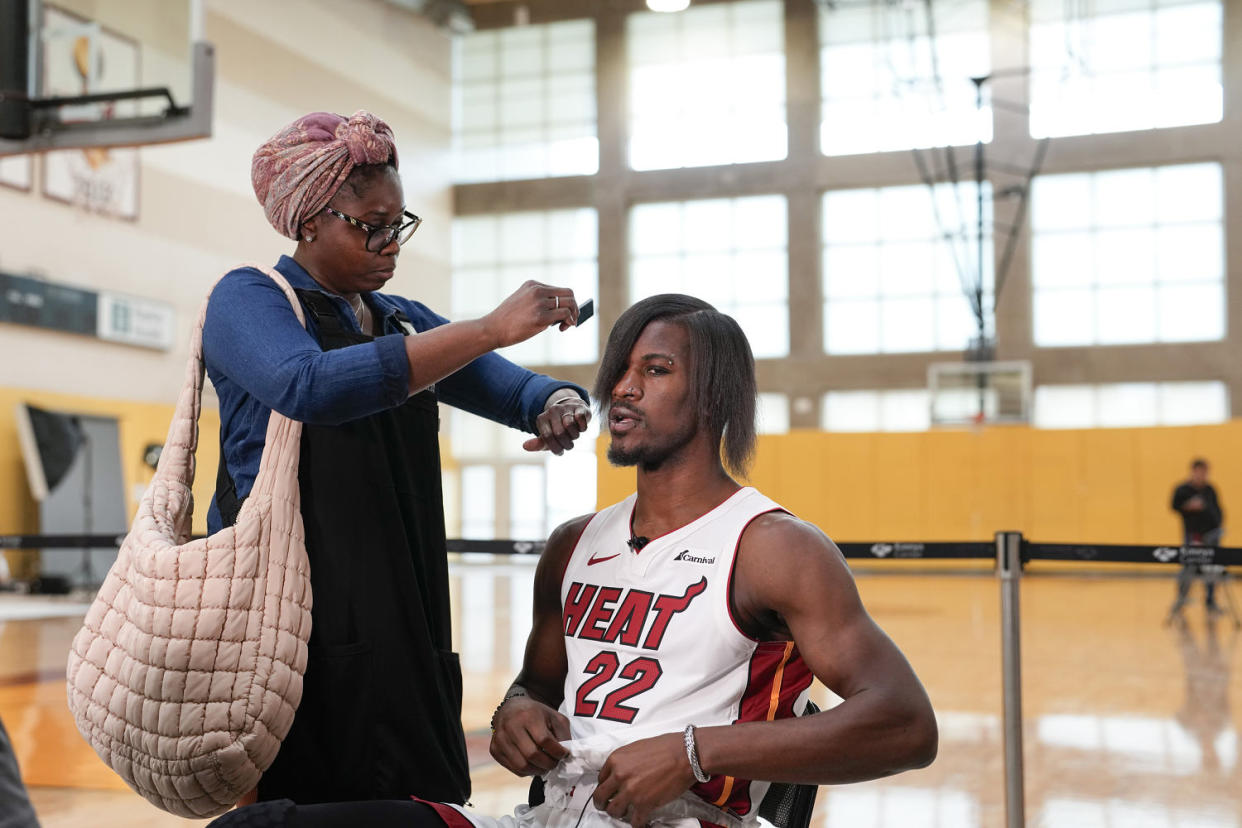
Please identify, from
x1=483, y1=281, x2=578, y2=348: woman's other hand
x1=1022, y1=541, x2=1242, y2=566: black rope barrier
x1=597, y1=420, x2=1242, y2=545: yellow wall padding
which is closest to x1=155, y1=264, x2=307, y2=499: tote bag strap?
x1=483, y1=281, x2=578, y2=348: woman's other hand

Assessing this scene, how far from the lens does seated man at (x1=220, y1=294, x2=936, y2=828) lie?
1568 mm

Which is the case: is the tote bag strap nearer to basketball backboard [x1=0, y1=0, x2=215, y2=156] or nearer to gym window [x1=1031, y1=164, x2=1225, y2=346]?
basketball backboard [x1=0, y1=0, x2=215, y2=156]

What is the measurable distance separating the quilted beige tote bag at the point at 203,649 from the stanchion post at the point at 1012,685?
2.30 meters

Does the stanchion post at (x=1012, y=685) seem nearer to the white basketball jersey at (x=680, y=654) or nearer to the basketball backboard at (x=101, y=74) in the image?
the white basketball jersey at (x=680, y=654)

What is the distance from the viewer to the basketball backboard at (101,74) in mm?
5012

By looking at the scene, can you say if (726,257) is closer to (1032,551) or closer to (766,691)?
(1032,551)

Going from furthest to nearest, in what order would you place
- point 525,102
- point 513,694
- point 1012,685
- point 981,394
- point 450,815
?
point 525,102
point 981,394
point 1012,685
point 513,694
point 450,815

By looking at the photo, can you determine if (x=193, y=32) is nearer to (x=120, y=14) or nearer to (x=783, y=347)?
(x=120, y=14)

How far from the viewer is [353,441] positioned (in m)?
1.73

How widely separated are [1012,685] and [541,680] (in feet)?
6.17

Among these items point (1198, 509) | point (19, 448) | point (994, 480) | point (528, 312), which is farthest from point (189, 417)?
point (994, 480)

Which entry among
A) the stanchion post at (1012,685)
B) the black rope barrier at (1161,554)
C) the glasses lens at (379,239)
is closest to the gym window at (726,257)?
the black rope barrier at (1161,554)

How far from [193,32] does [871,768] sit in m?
6.00

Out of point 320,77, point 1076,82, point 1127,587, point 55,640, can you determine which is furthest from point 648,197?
point 55,640
